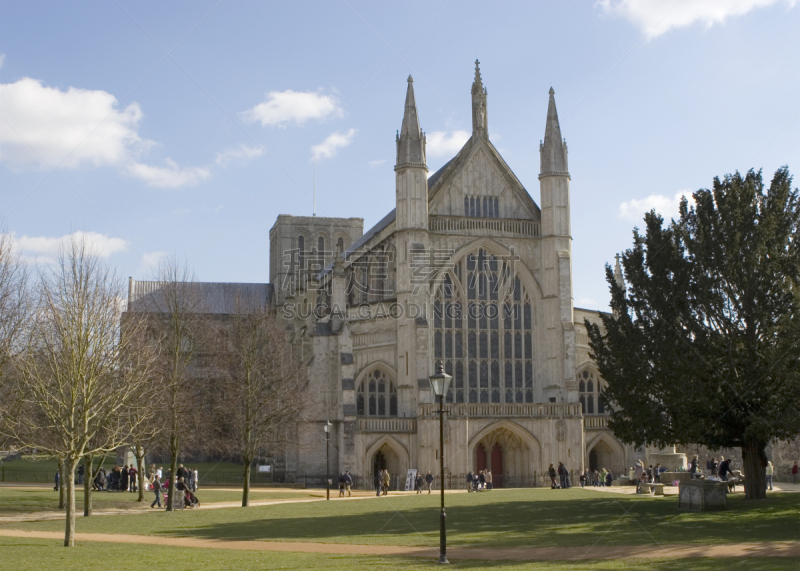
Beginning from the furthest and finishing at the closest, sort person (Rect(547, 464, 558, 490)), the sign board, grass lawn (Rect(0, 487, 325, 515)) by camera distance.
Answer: the sign board
person (Rect(547, 464, 558, 490))
grass lawn (Rect(0, 487, 325, 515))

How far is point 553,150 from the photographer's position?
171 ft

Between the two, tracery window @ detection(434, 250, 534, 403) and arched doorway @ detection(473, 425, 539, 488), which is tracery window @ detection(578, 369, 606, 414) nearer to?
tracery window @ detection(434, 250, 534, 403)

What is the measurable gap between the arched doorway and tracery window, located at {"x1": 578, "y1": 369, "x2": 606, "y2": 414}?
19.3 feet

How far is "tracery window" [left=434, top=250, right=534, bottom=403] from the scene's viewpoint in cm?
4984

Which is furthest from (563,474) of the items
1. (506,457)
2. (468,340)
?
(468,340)

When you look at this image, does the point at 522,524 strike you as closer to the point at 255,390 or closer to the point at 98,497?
the point at 255,390

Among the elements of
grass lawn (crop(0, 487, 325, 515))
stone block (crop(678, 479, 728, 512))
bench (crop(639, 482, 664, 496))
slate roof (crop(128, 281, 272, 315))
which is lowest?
grass lawn (crop(0, 487, 325, 515))

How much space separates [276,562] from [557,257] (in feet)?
119

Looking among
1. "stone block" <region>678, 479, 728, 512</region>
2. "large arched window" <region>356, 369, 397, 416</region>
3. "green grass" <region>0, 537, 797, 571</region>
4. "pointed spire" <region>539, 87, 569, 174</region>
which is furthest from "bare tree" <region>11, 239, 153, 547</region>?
"pointed spire" <region>539, 87, 569, 174</region>

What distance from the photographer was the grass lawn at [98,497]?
1330 inches

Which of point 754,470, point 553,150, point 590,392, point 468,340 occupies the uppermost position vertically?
point 553,150

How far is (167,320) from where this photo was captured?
41594mm

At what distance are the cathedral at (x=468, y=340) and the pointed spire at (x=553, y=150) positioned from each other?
0.24 ft

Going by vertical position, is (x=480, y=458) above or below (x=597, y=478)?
above
